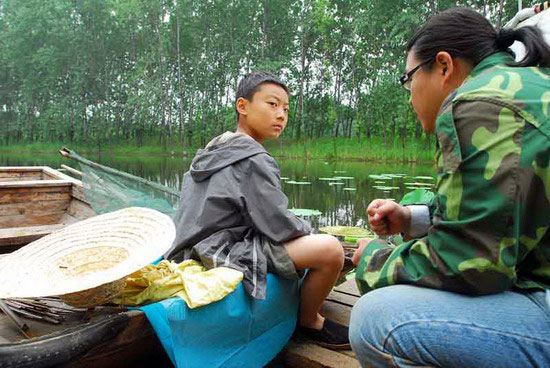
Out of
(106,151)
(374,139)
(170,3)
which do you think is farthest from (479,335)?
(106,151)

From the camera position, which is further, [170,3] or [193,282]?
[170,3]

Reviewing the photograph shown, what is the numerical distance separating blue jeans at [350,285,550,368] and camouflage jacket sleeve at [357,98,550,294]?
33 millimetres

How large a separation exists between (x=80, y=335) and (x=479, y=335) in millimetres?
878

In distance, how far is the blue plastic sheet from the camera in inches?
45.1

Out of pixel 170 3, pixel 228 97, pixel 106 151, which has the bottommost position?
pixel 106 151

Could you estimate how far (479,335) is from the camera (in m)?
0.77

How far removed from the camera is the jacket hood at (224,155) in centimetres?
147

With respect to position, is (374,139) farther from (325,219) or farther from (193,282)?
(193,282)

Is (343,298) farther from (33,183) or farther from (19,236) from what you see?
(33,183)

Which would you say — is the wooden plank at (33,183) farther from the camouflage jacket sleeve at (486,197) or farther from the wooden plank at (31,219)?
the camouflage jacket sleeve at (486,197)

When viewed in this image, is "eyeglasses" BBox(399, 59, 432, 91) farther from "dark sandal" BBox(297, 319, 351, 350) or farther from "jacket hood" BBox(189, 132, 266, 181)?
"dark sandal" BBox(297, 319, 351, 350)

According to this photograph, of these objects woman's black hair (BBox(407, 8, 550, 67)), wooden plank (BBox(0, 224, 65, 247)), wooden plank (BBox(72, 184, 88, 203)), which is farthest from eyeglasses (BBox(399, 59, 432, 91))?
wooden plank (BBox(72, 184, 88, 203))

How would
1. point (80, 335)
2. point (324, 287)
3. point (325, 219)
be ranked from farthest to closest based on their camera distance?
1. point (325, 219)
2. point (324, 287)
3. point (80, 335)

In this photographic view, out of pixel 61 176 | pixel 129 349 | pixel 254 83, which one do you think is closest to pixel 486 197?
pixel 129 349
